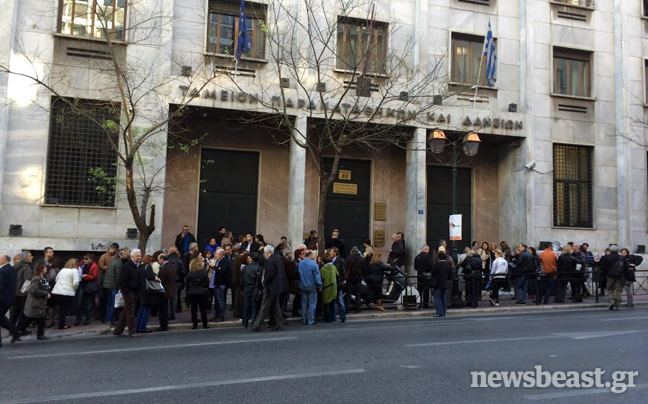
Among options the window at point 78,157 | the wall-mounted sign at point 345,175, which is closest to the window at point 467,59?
the wall-mounted sign at point 345,175

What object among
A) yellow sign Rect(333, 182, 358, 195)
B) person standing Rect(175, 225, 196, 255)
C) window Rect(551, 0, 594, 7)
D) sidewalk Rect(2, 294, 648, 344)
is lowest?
sidewalk Rect(2, 294, 648, 344)

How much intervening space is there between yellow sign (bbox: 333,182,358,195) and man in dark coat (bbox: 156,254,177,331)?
31.3 ft

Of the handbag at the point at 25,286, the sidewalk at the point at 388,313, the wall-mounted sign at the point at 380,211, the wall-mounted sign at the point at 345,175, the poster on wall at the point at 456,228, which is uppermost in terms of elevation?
the wall-mounted sign at the point at 345,175

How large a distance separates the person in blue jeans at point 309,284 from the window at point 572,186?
12.6 m

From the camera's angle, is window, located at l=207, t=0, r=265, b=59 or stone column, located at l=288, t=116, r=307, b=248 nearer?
stone column, located at l=288, t=116, r=307, b=248

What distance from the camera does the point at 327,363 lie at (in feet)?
26.2

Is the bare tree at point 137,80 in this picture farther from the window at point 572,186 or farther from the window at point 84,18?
the window at point 572,186

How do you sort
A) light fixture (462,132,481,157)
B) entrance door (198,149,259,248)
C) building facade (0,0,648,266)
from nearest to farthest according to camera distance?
1. building facade (0,0,648,266)
2. light fixture (462,132,481,157)
3. entrance door (198,149,259,248)

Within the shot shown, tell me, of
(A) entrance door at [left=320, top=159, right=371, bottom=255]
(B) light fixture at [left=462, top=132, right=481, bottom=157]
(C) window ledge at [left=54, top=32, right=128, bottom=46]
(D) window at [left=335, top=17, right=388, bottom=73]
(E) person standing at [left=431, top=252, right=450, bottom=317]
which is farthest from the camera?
(A) entrance door at [left=320, top=159, right=371, bottom=255]

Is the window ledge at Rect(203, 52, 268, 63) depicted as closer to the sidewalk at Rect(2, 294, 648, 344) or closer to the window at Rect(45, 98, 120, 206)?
the window at Rect(45, 98, 120, 206)

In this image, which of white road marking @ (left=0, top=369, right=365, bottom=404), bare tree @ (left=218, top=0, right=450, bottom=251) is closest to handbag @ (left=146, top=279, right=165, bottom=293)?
white road marking @ (left=0, top=369, right=365, bottom=404)

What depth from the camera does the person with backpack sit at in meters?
15.2

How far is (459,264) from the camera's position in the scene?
16.6 metres

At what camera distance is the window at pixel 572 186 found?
21656 mm
